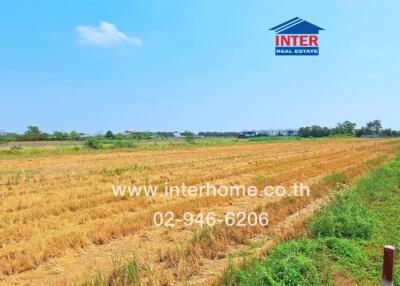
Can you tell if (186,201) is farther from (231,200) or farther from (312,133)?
(312,133)

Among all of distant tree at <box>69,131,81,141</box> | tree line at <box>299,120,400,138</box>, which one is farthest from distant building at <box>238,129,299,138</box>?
distant tree at <box>69,131,81,141</box>

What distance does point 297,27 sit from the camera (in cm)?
1734

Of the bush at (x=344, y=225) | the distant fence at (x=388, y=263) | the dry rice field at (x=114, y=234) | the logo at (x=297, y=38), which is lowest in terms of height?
the dry rice field at (x=114, y=234)

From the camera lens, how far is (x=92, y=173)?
1978 centimetres

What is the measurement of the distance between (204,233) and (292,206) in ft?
12.6

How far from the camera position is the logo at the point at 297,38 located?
16.8m

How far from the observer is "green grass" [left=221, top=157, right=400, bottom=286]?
546cm

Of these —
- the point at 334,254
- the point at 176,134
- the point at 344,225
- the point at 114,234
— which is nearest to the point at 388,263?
the point at 334,254

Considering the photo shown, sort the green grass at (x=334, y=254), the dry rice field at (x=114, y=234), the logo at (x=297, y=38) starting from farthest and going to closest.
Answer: the logo at (x=297, y=38) → the dry rice field at (x=114, y=234) → the green grass at (x=334, y=254)

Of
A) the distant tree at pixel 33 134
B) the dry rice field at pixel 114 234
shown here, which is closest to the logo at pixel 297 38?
the dry rice field at pixel 114 234

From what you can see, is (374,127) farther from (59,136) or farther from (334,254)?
(334,254)

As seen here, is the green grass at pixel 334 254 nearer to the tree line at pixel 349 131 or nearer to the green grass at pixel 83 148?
the green grass at pixel 83 148

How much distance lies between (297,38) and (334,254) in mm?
12579

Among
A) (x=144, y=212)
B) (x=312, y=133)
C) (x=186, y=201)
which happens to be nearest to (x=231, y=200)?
(x=186, y=201)
